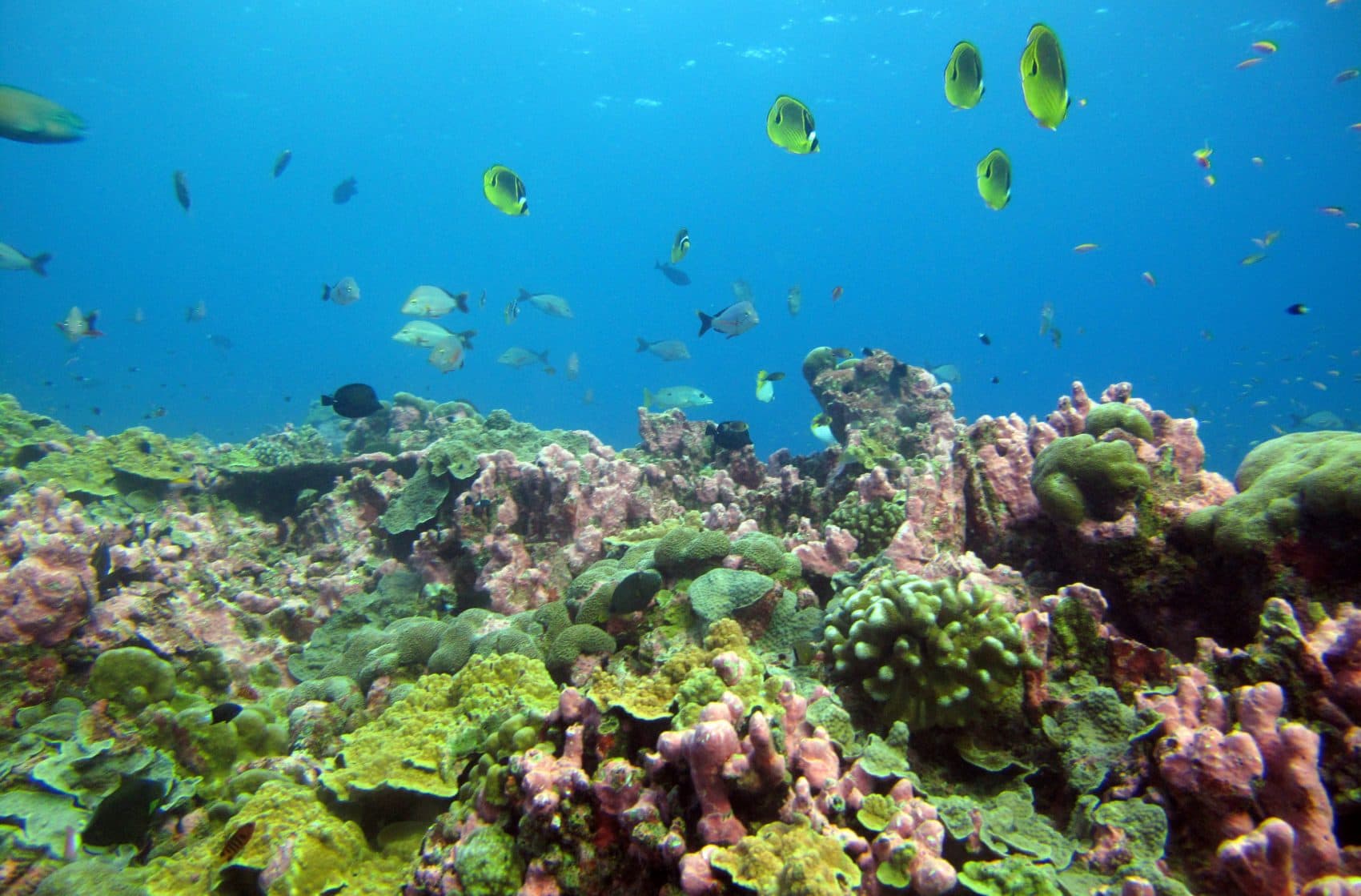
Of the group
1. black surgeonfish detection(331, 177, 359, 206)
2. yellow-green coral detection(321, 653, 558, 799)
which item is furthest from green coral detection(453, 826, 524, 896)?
black surgeonfish detection(331, 177, 359, 206)

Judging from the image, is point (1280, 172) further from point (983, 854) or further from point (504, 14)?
point (983, 854)

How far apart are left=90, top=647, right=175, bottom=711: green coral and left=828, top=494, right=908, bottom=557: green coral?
524cm

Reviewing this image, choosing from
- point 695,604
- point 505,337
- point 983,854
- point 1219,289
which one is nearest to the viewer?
point 983,854

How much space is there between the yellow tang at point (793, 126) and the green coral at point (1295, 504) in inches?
151

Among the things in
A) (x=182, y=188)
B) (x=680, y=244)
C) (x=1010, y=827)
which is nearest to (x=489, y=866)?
(x=1010, y=827)

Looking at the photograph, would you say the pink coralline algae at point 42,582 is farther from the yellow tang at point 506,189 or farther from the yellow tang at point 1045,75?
the yellow tang at point 1045,75

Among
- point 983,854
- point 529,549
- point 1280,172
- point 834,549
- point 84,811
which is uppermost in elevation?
point 1280,172

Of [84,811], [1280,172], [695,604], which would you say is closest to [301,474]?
[84,811]

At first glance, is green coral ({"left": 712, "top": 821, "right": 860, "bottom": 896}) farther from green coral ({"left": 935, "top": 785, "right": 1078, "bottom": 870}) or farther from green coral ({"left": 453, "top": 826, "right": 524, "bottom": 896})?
green coral ({"left": 453, "top": 826, "right": 524, "bottom": 896})

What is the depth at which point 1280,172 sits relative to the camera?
233 feet

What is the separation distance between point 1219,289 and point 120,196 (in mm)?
182972

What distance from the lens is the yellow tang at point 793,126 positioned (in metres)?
5.20

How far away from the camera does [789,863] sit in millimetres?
1876

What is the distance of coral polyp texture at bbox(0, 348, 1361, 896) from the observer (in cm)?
220
